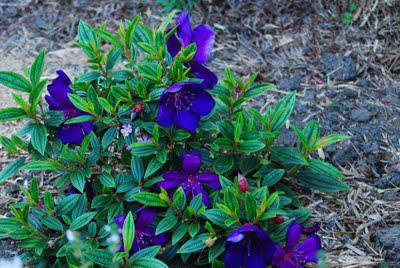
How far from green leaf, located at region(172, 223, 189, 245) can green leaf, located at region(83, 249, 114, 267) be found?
0.99ft

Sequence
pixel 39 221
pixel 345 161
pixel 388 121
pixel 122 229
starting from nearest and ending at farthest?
pixel 122 229
pixel 39 221
pixel 345 161
pixel 388 121

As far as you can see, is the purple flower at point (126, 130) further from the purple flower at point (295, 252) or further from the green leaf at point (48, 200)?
the purple flower at point (295, 252)

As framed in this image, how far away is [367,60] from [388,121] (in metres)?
0.63

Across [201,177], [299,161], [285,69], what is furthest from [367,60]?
[201,177]

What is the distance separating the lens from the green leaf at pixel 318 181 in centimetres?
273

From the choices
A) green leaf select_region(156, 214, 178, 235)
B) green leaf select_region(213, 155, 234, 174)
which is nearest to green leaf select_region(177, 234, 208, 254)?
green leaf select_region(156, 214, 178, 235)

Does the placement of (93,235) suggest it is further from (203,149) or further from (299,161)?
(299,161)

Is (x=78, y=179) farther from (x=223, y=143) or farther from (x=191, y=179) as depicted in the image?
(x=223, y=143)

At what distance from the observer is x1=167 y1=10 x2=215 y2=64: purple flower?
2455 millimetres

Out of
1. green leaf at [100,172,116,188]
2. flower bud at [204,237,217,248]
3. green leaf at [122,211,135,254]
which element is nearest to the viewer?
green leaf at [122,211,135,254]

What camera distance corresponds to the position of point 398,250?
2.58m

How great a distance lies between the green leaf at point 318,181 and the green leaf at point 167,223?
0.72 meters

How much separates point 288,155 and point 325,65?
1.37 meters

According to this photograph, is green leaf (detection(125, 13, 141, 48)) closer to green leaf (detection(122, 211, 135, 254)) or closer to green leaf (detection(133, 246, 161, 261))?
green leaf (detection(122, 211, 135, 254))
